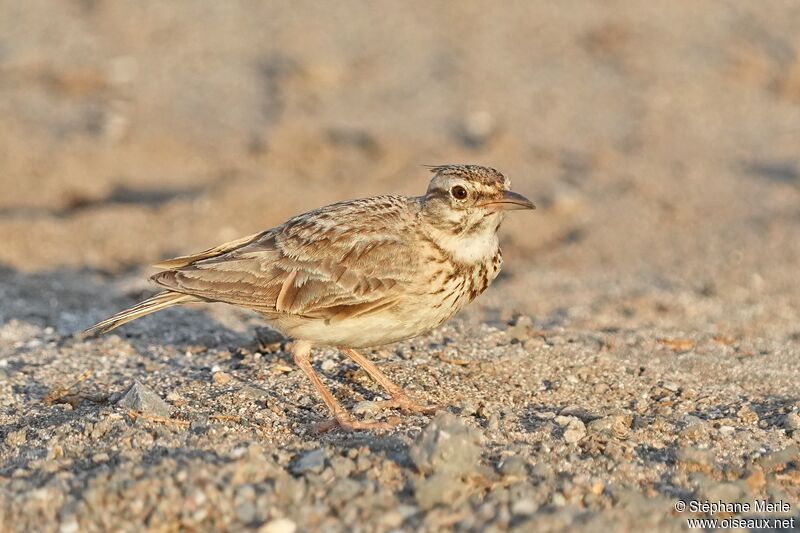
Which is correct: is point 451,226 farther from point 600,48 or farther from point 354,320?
point 600,48

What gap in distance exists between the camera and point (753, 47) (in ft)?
51.4

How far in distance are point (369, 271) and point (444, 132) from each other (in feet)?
25.6

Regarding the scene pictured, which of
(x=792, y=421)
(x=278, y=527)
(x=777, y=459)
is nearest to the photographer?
(x=278, y=527)

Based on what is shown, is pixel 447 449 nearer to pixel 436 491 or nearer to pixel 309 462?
pixel 436 491

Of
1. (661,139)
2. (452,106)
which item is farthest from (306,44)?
(661,139)

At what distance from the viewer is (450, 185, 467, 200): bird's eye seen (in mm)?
5922

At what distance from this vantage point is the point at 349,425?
550 centimetres

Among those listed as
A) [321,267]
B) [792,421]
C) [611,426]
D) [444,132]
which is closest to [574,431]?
[611,426]

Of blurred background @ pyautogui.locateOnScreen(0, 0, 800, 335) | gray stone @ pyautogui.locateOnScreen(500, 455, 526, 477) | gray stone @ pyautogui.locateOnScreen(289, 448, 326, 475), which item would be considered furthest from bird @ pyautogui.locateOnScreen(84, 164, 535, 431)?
blurred background @ pyautogui.locateOnScreen(0, 0, 800, 335)

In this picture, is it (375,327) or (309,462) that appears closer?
(309,462)

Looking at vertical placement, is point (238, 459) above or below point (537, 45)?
below

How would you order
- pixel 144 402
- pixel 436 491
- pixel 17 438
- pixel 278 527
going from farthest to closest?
pixel 144 402 → pixel 17 438 → pixel 436 491 → pixel 278 527

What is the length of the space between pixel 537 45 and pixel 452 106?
2565 millimetres

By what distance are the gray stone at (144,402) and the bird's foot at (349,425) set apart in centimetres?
85
